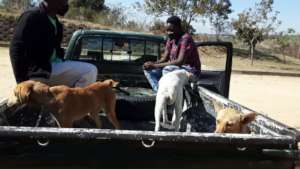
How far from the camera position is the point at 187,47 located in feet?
18.7

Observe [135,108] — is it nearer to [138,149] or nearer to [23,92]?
[23,92]

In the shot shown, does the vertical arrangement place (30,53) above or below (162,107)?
above

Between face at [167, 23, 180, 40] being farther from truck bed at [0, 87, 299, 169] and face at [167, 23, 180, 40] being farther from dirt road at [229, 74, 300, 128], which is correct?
dirt road at [229, 74, 300, 128]

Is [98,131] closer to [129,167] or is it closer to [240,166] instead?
[129,167]

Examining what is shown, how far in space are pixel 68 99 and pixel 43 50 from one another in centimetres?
89

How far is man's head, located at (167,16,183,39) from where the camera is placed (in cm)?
580

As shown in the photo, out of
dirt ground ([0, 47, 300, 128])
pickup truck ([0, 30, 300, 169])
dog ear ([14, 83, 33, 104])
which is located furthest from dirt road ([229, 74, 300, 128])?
pickup truck ([0, 30, 300, 169])

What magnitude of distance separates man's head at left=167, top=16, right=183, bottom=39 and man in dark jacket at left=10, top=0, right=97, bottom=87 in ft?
3.99

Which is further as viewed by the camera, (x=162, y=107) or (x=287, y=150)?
(x=162, y=107)

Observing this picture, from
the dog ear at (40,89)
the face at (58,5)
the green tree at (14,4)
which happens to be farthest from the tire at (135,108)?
the green tree at (14,4)

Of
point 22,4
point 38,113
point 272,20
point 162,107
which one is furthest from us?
point 22,4

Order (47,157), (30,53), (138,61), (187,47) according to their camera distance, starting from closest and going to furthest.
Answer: (47,157)
(30,53)
(187,47)
(138,61)

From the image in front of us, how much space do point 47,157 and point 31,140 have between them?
129mm

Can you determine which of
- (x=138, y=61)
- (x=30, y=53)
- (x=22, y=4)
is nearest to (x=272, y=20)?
(x=22, y=4)
